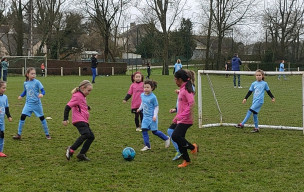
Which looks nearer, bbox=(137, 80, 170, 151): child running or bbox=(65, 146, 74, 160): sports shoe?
bbox=(65, 146, 74, 160): sports shoe

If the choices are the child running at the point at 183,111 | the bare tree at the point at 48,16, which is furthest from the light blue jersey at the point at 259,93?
the bare tree at the point at 48,16

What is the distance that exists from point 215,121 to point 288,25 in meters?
45.1

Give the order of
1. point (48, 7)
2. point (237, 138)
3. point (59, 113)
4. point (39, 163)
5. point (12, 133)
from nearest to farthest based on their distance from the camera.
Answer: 1. point (39, 163)
2. point (237, 138)
3. point (12, 133)
4. point (59, 113)
5. point (48, 7)

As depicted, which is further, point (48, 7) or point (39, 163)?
point (48, 7)

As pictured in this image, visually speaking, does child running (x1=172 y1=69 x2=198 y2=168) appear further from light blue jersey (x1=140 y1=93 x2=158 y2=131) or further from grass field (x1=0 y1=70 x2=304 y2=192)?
light blue jersey (x1=140 y1=93 x2=158 y2=131)

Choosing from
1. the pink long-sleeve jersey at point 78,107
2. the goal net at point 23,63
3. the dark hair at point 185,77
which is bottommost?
the pink long-sleeve jersey at point 78,107

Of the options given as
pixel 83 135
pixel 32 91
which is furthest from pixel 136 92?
pixel 83 135

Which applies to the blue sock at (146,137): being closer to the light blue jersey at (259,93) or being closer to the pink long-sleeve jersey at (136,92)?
the pink long-sleeve jersey at (136,92)

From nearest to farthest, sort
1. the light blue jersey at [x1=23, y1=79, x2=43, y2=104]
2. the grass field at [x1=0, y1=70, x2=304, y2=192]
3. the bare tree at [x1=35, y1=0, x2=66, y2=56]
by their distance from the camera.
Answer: the grass field at [x1=0, y1=70, x2=304, y2=192]
the light blue jersey at [x1=23, y1=79, x2=43, y2=104]
the bare tree at [x1=35, y1=0, x2=66, y2=56]

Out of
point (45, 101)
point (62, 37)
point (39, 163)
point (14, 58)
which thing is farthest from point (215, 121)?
point (62, 37)

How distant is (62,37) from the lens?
5159cm

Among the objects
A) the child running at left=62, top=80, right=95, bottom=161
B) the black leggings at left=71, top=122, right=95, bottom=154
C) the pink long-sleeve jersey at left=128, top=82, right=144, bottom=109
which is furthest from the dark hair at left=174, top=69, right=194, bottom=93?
the pink long-sleeve jersey at left=128, top=82, right=144, bottom=109

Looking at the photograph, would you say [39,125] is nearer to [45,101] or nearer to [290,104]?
[45,101]

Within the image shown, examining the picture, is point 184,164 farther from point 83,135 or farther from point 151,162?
point 83,135
